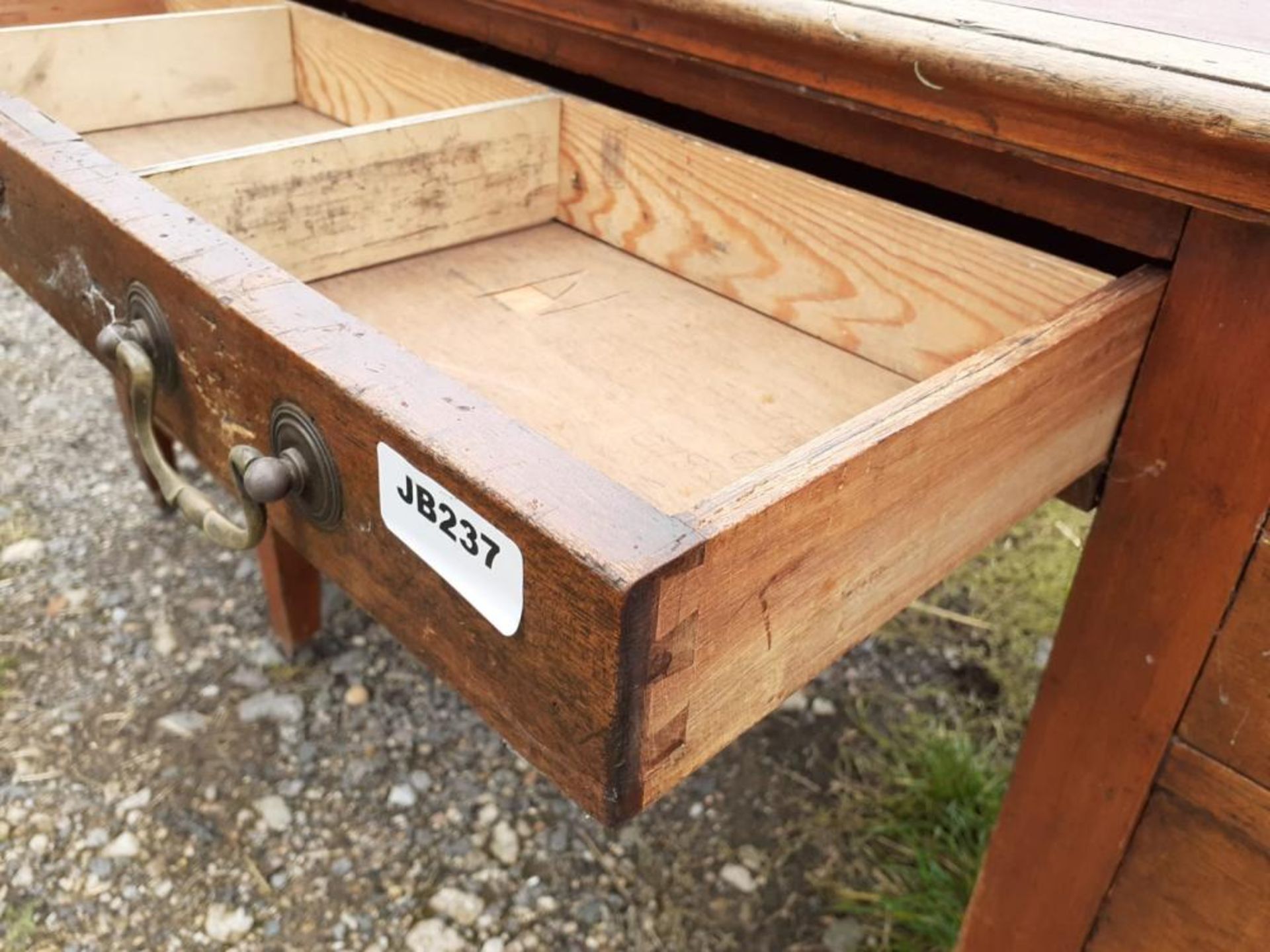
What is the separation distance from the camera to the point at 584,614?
0.55m

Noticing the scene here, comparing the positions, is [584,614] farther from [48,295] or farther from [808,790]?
[808,790]

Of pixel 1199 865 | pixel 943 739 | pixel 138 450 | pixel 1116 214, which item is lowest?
pixel 943 739

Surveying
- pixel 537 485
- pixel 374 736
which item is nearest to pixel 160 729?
pixel 374 736

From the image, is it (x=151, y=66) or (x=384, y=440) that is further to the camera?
(x=151, y=66)

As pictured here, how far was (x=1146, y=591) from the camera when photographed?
3.19 feet

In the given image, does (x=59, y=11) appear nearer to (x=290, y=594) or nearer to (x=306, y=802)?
(x=290, y=594)

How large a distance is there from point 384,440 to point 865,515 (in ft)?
0.89

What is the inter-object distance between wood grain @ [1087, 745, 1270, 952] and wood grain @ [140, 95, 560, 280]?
83 cm

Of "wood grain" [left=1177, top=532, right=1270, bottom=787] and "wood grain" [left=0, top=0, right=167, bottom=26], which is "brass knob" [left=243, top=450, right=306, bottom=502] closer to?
"wood grain" [left=1177, top=532, right=1270, bottom=787]

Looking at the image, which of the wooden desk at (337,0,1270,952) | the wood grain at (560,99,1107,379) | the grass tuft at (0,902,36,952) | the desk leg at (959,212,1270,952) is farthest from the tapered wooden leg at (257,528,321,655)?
the desk leg at (959,212,1270,952)

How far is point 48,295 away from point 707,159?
1.98 feet

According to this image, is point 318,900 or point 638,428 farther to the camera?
point 318,900

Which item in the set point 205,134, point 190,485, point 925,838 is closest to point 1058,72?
point 190,485

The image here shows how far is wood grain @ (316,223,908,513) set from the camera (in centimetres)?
94
